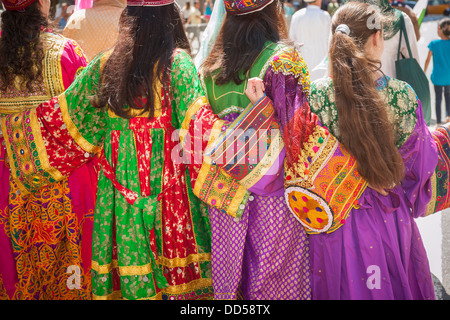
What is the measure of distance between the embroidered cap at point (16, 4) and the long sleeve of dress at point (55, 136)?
1.79 feet

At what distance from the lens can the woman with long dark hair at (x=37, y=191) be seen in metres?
2.90

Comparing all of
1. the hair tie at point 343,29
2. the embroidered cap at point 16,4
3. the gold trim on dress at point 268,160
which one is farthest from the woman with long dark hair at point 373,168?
the embroidered cap at point 16,4

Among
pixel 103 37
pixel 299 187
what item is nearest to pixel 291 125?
pixel 299 187

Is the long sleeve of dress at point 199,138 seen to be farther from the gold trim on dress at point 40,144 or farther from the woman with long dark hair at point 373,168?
the gold trim on dress at point 40,144

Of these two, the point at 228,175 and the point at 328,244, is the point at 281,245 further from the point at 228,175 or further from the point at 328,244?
the point at 228,175

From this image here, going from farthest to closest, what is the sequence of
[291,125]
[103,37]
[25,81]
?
[103,37] → [25,81] → [291,125]

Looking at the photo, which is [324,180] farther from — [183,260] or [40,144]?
[40,144]

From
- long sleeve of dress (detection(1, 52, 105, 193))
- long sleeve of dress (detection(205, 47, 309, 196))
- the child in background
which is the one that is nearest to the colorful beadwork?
long sleeve of dress (detection(205, 47, 309, 196))

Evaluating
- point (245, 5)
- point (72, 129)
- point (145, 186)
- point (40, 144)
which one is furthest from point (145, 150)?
point (245, 5)

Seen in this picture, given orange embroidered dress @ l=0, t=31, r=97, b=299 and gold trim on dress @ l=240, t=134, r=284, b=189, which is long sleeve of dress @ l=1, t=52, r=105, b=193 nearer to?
orange embroidered dress @ l=0, t=31, r=97, b=299

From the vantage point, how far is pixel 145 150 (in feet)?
8.90

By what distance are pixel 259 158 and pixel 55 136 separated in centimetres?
107

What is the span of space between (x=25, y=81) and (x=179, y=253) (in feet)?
3.94

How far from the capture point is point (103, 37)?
419 cm
